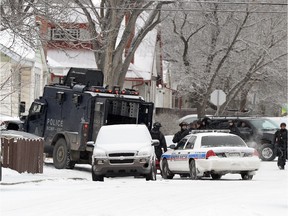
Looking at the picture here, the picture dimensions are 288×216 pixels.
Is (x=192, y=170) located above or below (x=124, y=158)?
below

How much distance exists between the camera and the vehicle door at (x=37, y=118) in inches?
1241

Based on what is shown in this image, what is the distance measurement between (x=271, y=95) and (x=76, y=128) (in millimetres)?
37791

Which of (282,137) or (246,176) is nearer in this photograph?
(246,176)

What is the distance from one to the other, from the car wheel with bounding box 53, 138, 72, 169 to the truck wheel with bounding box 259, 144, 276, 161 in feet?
36.9

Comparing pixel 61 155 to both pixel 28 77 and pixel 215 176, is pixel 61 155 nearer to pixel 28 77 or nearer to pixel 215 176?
pixel 215 176

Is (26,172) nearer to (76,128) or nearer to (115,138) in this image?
(115,138)

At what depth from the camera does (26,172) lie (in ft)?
82.7

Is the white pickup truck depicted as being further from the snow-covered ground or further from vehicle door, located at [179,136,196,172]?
the snow-covered ground

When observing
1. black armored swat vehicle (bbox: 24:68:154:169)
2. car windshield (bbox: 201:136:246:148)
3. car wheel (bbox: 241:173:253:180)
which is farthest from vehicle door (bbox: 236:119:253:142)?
car wheel (bbox: 241:173:253:180)

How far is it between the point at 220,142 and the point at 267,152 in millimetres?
12862

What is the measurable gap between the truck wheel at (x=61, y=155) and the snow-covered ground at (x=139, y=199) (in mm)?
6924

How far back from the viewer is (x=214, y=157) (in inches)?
1009

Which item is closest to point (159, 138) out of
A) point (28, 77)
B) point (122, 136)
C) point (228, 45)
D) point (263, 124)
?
point (122, 136)

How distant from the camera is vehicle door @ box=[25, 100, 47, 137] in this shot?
1241 inches
